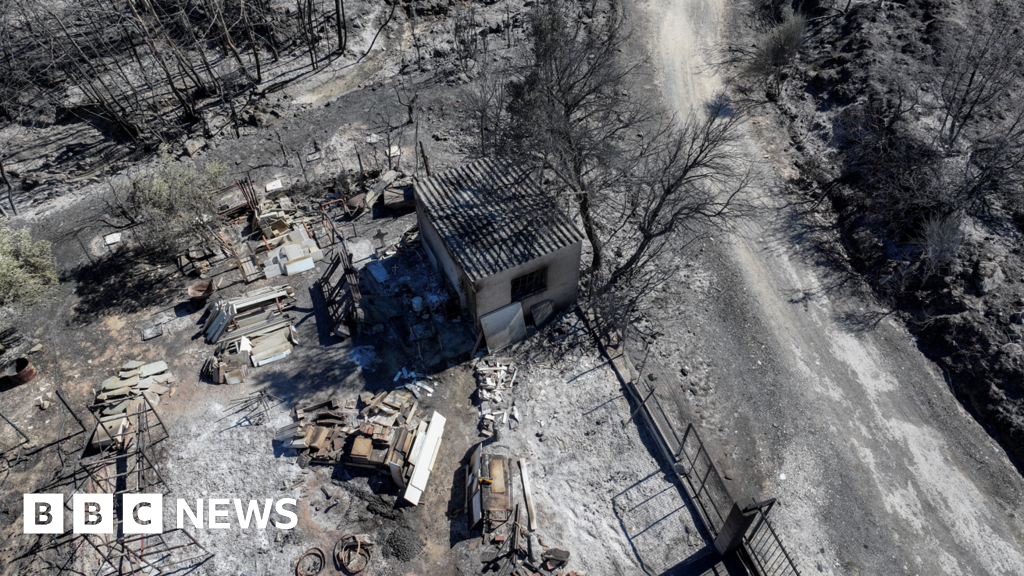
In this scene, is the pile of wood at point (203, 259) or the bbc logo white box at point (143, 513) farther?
the pile of wood at point (203, 259)

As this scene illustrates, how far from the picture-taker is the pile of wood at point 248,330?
65.0 feet

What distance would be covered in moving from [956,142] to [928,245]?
814 centimetres

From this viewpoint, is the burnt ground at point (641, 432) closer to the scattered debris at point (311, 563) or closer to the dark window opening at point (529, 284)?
the scattered debris at point (311, 563)

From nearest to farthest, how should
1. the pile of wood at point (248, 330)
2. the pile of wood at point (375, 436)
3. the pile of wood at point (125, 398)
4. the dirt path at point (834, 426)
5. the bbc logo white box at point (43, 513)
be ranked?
the bbc logo white box at point (43, 513) < the dirt path at point (834, 426) < the pile of wood at point (375, 436) < the pile of wood at point (125, 398) < the pile of wood at point (248, 330)

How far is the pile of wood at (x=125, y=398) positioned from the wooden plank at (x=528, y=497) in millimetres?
12194

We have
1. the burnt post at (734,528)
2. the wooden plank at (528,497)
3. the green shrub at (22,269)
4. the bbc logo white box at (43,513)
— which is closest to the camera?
the burnt post at (734,528)

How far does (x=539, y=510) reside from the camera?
54.7 ft

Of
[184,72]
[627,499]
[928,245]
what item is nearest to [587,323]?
[627,499]

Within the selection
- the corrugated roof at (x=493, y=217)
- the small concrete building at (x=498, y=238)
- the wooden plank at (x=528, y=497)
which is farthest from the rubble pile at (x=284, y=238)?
the wooden plank at (x=528, y=497)

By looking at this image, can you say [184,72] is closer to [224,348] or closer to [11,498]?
[224,348]

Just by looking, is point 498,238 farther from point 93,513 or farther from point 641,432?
point 93,513

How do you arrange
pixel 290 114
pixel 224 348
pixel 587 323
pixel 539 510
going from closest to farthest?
pixel 539 510 < pixel 224 348 < pixel 587 323 < pixel 290 114

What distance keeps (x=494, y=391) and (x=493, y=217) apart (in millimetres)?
6191

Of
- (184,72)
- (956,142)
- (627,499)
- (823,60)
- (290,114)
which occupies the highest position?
(184,72)
